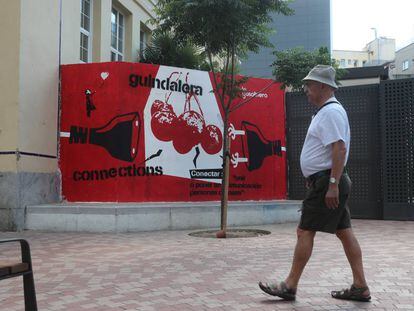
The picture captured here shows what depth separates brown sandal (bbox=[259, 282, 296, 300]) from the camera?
4594 mm

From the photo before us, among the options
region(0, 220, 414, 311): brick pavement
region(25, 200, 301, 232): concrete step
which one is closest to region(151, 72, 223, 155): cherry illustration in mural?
region(25, 200, 301, 232): concrete step

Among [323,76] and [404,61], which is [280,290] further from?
[404,61]

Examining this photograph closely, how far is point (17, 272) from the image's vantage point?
355cm

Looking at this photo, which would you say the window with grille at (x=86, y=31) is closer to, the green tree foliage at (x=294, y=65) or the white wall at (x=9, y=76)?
the white wall at (x=9, y=76)

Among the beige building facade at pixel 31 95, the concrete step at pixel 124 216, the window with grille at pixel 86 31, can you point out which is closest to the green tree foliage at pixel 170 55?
the window with grille at pixel 86 31

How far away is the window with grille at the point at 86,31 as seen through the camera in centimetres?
1273

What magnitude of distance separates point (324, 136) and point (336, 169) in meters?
0.32

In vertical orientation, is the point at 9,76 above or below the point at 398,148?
above

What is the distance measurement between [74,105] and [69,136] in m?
0.63

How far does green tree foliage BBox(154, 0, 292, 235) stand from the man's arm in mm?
4534

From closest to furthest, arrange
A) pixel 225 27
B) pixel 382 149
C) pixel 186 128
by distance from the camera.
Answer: pixel 225 27, pixel 186 128, pixel 382 149

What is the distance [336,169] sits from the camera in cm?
451

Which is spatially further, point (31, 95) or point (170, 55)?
point (170, 55)

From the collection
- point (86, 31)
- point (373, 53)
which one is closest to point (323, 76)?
point (86, 31)
